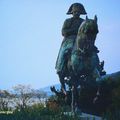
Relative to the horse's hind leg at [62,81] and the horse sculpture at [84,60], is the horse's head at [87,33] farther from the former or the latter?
the horse's hind leg at [62,81]

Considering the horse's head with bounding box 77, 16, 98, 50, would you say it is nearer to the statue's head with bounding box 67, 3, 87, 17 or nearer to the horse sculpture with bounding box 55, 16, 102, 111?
the horse sculpture with bounding box 55, 16, 102, 111

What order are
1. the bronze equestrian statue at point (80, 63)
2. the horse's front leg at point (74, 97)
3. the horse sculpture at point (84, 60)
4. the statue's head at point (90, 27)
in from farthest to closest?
the horse's front leg at point (74, 97) < the bronze equestrian statue at point (80, 63) < the horse sculpture at point (84, 60) < the statue's head at point (90, 27)

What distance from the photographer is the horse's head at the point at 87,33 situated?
53.4 ft

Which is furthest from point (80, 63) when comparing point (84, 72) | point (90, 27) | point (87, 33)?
point (90, 27)

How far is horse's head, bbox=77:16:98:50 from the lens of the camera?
53.4ft

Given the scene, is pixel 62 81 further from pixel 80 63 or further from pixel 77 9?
pixel 77 9

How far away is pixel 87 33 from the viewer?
1645 centimetres

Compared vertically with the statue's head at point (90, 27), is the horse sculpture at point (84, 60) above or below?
below

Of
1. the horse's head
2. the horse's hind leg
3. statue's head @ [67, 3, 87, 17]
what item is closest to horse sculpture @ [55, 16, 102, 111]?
the horse's head

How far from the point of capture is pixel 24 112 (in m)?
15.8

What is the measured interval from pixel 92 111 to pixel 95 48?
359cm

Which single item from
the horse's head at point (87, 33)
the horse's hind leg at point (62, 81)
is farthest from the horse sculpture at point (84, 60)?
the horse's hind leg at point (62, 81)

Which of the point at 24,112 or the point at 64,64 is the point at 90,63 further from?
the point at 24,112

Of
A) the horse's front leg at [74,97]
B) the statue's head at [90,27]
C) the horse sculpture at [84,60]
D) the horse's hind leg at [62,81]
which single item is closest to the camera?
the statue's head at [90,27]
